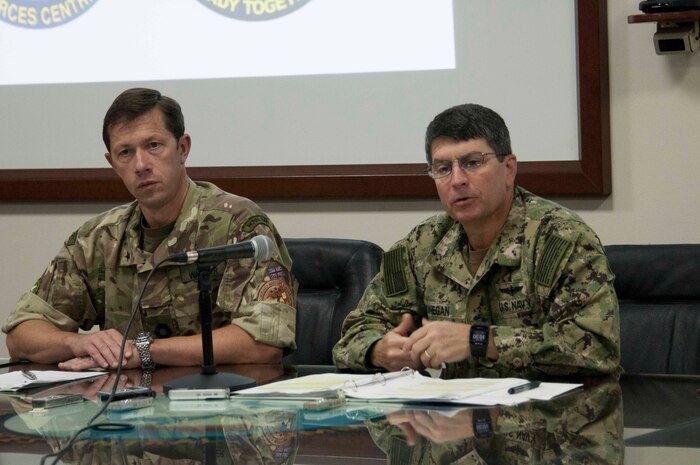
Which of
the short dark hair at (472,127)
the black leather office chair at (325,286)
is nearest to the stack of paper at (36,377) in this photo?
the black leather office chair at (325,286)

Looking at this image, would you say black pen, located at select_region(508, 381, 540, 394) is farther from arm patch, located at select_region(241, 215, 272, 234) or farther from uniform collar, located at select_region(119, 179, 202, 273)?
uniform collar, located at select_region(119, 179, 202, 273)

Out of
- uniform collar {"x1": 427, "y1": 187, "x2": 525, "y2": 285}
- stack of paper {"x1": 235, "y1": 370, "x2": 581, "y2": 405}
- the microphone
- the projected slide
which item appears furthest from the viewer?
the projected slide

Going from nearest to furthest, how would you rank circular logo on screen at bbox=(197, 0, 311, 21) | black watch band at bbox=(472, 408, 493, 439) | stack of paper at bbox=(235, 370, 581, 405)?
black watch band at bbox=(472, 408, 493, 439)
stack of paper at bbox=(235, 370, 581, 405)
circular logo on screen at bbox=(197, 0, 311, 21)

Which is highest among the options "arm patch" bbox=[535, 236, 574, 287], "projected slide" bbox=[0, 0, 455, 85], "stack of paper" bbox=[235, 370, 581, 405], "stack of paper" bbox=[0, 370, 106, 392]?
"projected slide" bbox=[0, 0, 455, 85]

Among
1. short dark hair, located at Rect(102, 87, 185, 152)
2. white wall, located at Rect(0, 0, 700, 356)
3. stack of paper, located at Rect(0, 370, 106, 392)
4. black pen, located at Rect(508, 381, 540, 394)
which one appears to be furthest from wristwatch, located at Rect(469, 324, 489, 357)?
white wall, located at Rect(0, 0, 700, 356)

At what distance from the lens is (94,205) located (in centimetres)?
406

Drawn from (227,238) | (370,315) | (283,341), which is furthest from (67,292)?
(370,315)

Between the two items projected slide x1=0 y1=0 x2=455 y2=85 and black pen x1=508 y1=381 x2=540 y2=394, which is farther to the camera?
projected slide x1=0 y1=0 x2=455 y2=85

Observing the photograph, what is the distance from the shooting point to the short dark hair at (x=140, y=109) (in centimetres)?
299

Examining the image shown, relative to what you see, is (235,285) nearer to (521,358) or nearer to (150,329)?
(150,329)

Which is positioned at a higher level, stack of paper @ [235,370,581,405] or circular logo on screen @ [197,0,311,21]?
circular logo on screen @ [197,0,311,21]

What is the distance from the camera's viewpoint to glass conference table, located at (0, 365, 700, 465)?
1.58 m

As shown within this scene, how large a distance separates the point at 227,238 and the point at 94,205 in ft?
4.21

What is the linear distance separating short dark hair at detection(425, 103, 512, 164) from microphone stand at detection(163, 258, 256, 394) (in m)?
0.70
